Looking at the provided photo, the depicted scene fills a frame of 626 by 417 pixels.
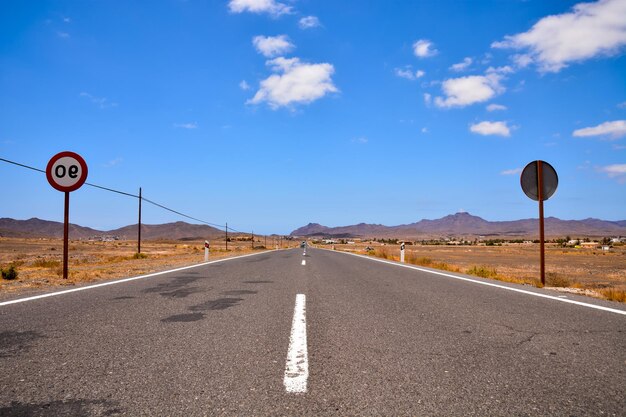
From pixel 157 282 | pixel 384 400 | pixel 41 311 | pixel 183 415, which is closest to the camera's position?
pixel 183 415

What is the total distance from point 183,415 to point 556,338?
3.83 meters

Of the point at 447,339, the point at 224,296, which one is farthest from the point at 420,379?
the point at 224,296

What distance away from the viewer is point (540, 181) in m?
10.8

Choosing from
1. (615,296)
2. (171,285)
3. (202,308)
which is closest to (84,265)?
(171,285)

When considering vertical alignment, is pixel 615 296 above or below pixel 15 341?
below

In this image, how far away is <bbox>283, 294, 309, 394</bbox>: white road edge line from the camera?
290 centimetres

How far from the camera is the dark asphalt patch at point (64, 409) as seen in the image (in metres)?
2.45

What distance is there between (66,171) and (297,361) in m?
9.21

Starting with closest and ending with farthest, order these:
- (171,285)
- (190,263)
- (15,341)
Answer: (15,341) < (171,285) < (190,263)

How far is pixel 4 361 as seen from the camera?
3395mm

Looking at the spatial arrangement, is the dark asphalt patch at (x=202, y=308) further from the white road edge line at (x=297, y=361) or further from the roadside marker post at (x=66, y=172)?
the roadside marker post at (x=66, y=172)

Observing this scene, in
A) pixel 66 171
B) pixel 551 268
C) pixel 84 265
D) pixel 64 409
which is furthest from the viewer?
pixel 551 268

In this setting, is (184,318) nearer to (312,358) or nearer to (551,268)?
(312,358)

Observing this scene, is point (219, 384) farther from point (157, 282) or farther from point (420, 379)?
point (157, 282)
